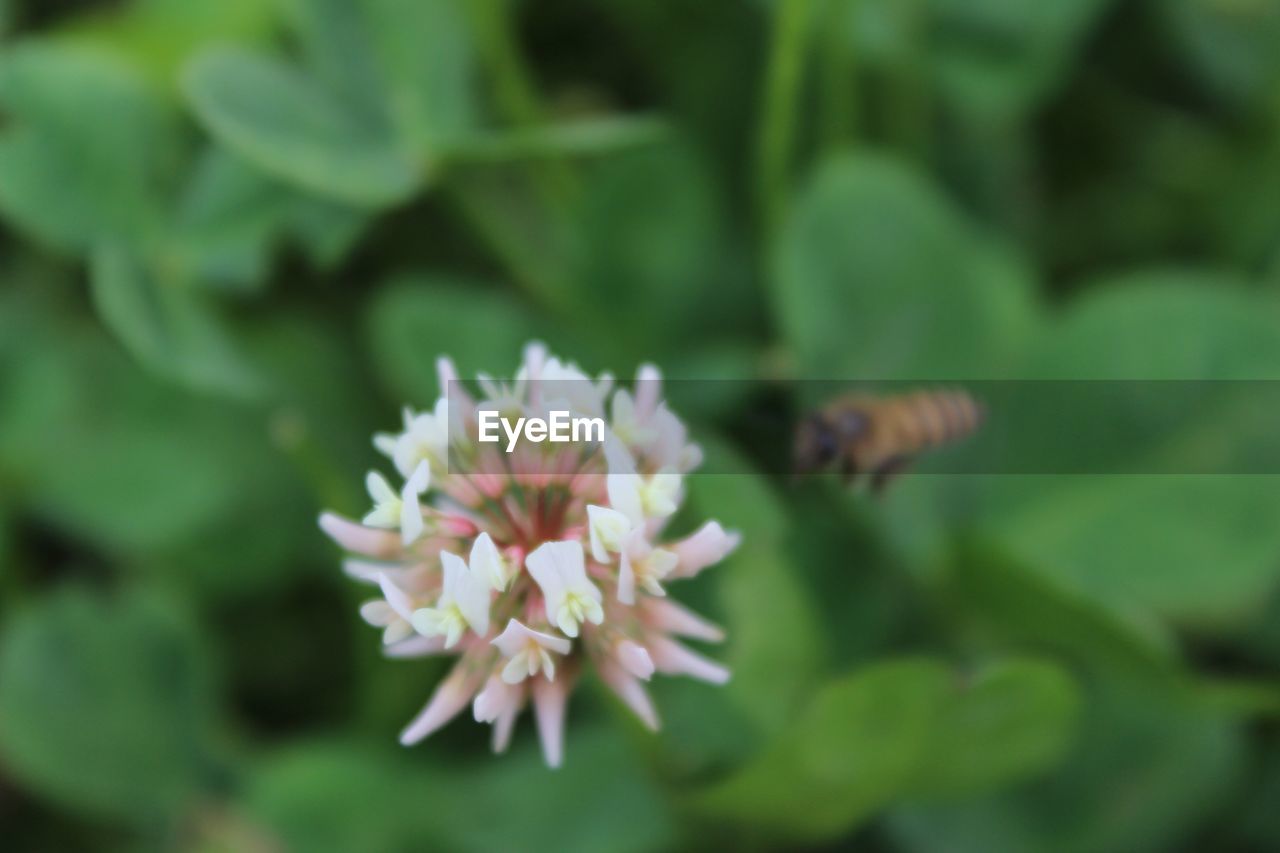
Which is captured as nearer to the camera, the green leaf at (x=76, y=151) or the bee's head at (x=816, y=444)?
the bee's head at (x=816, y=444)

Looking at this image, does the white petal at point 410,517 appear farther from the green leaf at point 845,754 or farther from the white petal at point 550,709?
the green leaf at point 845,754

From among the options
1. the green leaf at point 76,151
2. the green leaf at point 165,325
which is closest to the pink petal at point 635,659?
the green leaf at point 165,325

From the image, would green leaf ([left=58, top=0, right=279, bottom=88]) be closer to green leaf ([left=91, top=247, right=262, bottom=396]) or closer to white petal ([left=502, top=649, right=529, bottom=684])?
green leaf ([left=91, top=247, right=262, bottom=396])

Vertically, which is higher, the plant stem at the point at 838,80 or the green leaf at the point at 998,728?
the plant stem at the point at 838,80

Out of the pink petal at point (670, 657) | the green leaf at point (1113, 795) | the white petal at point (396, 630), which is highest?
the white petal at point (396, 630)

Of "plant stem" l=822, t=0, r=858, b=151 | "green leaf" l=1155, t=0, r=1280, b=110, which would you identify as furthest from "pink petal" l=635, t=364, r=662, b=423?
"green leaf" l=1155, t=0, r=1280, b=110

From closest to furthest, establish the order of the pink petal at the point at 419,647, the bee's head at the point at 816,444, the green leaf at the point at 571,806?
1. the pink petal at the point at 419,647
2. the bee's head at the point at 816,444
3. the green leaf at the point at 571,806

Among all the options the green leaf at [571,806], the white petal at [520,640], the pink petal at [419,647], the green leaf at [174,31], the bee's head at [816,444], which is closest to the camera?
the white petal at [520,640]
